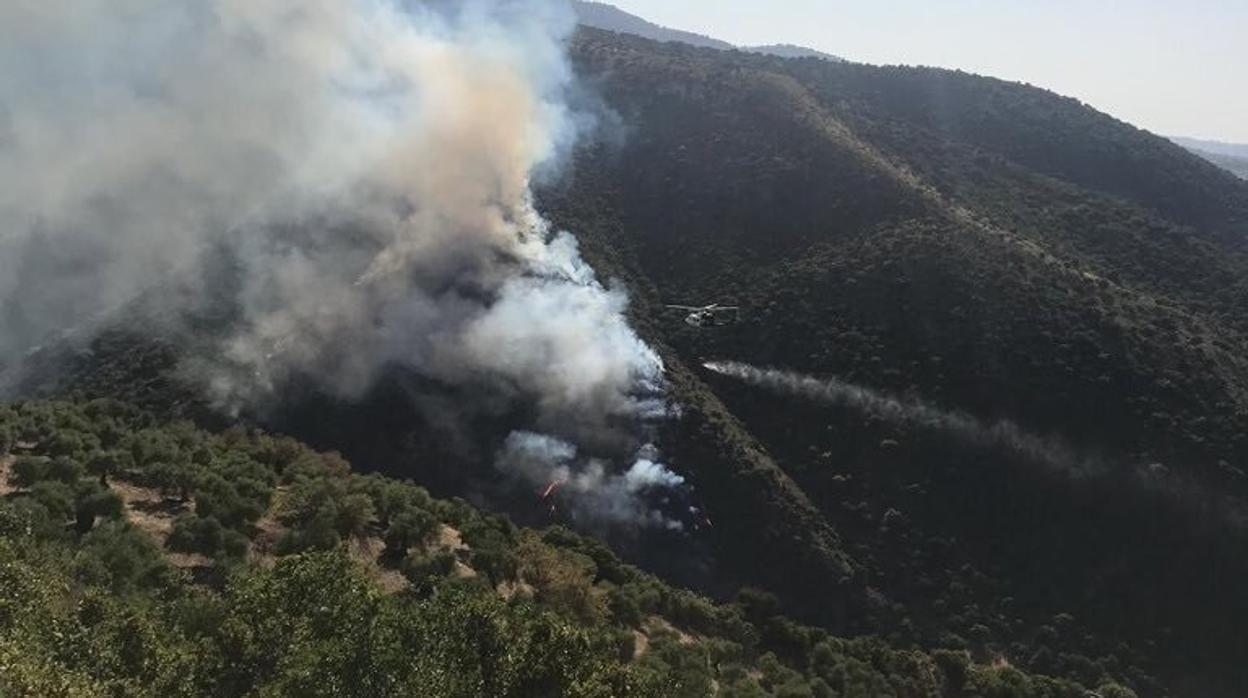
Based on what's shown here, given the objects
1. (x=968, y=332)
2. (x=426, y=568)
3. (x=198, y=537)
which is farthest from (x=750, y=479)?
(x=198, y=537)

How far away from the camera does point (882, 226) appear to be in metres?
101

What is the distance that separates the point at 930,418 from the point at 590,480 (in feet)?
102

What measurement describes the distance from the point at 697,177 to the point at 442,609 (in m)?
93.3

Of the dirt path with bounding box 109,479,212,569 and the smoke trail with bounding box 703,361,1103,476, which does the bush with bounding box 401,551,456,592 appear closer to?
the dirt path with bounding box 109,479,212,569

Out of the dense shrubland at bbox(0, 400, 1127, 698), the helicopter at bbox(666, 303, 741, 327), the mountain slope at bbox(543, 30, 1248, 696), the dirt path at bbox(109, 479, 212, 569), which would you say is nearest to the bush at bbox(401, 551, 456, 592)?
the dense shrubland at bbox(0, 400, 1127, 698)

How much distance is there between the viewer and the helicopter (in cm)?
9556

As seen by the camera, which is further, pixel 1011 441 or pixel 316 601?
pixel 1011 441

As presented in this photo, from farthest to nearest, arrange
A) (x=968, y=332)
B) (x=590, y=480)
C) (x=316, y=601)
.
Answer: (x=968, y=332) < (x=590, y=480) < (x=316, y=601)

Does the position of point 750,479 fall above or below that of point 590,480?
above

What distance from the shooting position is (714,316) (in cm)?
9638

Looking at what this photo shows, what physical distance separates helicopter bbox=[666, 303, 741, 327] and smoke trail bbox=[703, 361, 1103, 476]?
797 centimetres

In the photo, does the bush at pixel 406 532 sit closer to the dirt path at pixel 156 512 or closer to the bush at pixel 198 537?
the bush at pixel 198 537

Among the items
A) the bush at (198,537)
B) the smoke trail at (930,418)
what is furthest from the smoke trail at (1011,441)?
the bush at (198,537)

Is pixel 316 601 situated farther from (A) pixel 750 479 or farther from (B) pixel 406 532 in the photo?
(A) pixel 750 479
